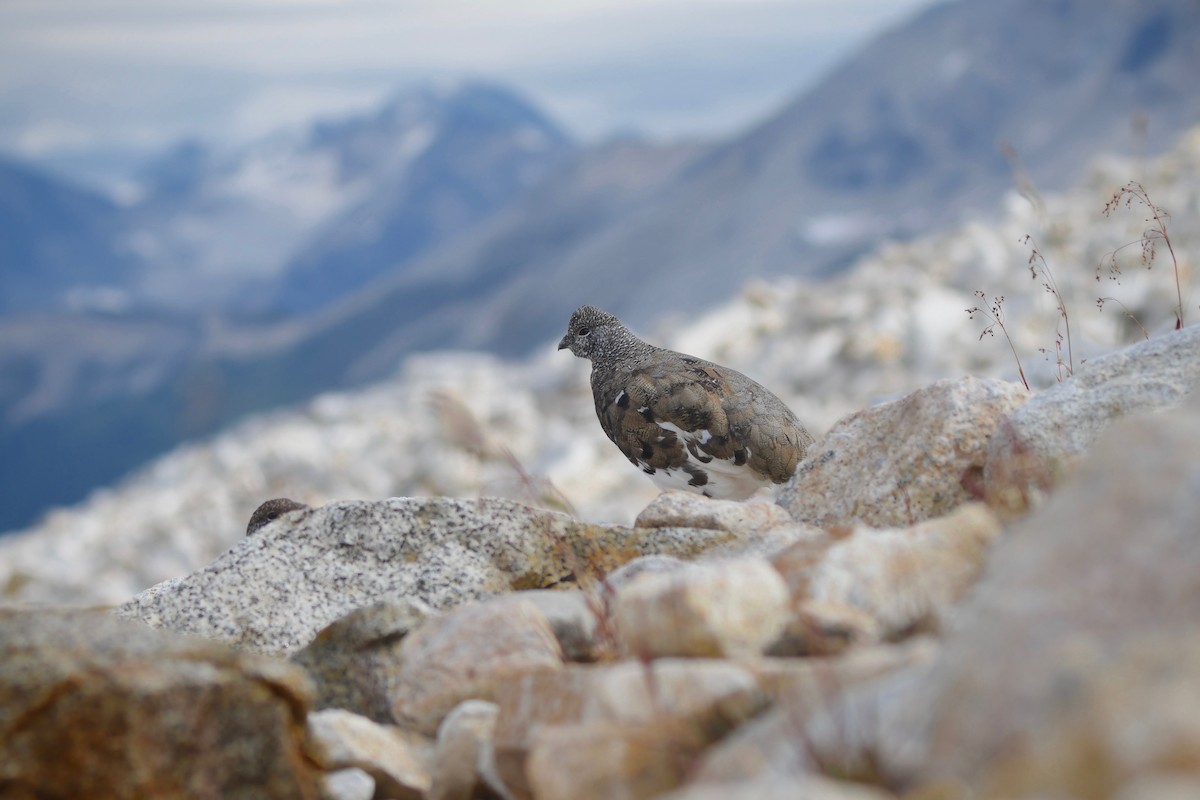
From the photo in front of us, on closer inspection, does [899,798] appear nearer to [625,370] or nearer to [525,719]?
[525,719]

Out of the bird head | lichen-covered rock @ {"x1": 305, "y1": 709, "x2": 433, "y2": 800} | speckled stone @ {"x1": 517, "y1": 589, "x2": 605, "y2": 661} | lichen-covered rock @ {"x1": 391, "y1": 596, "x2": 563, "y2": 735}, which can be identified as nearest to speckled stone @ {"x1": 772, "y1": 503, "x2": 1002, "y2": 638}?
speckled stone @ {"x1": 517, "y1": 589, "x2": 605, "y2": 661}

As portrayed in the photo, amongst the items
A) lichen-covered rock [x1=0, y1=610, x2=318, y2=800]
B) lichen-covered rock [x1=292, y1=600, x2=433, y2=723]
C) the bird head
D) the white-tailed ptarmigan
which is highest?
the bird head

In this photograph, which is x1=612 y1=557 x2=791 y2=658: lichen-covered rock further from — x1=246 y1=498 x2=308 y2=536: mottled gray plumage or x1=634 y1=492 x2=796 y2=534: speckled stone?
x1=246 y1=498 x2=308 y2=536: mottled gray plumage

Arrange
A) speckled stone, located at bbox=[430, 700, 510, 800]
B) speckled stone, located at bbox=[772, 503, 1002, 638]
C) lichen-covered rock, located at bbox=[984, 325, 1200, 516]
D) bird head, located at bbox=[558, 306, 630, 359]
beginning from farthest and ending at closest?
bird head, located at bbox=[558, 306, 630, 359] < lichen-covered rock, located at bbox=[984, 325, 1200, 516] < speckled stone, located at bbox=[430, 700, 510, 800] < speckled stone, located at bbox=[772, 503, 1002, 638]

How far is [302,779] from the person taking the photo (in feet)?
12.7

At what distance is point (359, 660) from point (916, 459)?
312cm

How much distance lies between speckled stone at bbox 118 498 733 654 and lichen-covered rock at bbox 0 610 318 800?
6.96 feet

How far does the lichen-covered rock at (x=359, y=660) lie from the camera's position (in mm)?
5137

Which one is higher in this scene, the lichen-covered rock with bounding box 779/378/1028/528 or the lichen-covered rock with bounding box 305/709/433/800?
the lichen-covered rock with bounding box 779/378/1028/528

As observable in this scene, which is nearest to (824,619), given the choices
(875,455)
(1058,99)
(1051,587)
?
(1051,587)

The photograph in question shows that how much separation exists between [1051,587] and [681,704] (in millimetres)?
1119

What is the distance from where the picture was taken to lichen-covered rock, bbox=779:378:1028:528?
5.86m

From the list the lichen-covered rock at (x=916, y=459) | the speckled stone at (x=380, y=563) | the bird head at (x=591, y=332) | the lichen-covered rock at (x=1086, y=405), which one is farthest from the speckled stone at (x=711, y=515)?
the bird head at (x=591, y=332)

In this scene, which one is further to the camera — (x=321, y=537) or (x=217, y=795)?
(x=321, y=537)
